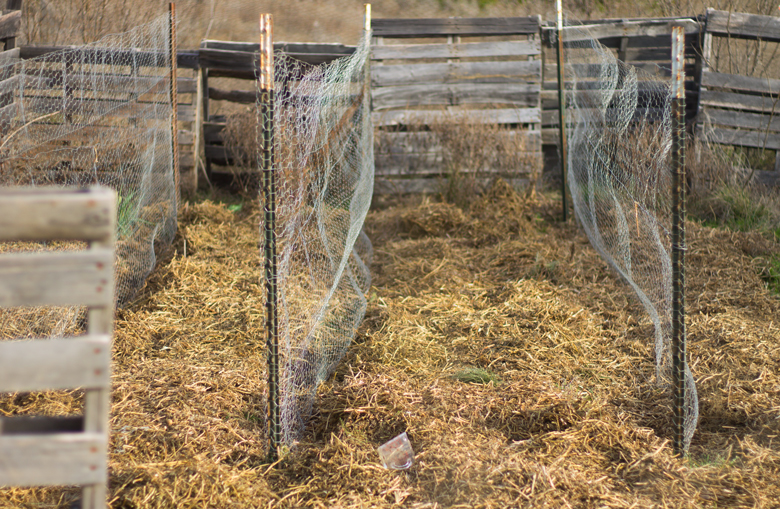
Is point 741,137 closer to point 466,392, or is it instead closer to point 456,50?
point 456,50

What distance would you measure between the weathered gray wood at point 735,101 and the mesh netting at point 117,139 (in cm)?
627

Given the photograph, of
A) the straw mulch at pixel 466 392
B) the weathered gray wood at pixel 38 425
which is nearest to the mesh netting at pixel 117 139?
the straw mulch at pixel 466 392

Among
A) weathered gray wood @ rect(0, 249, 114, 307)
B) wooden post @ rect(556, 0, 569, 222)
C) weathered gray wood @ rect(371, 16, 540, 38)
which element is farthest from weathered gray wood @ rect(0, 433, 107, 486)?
weathered gray wood @ rect(371, 16, 540, 38)

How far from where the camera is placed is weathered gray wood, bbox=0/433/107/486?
152cm

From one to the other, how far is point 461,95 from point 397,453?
6.17 meters

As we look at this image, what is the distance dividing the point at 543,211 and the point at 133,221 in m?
4.48

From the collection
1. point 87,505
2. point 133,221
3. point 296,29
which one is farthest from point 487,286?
point 296,29

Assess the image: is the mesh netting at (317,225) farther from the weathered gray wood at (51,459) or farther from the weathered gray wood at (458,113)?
the weathered gray wood at (51,459)

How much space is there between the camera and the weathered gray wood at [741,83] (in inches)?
293

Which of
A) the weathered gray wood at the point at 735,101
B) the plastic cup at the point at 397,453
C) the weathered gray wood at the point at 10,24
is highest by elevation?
the weathered gray wood at the point at 10,24

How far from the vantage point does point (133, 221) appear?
5277 millimetres

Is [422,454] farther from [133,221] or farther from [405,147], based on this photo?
[405,147]

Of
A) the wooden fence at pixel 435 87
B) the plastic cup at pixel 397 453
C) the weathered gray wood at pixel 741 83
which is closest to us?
the plastic cup at pixel 397 453

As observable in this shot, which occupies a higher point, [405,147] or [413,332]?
[405,147]
